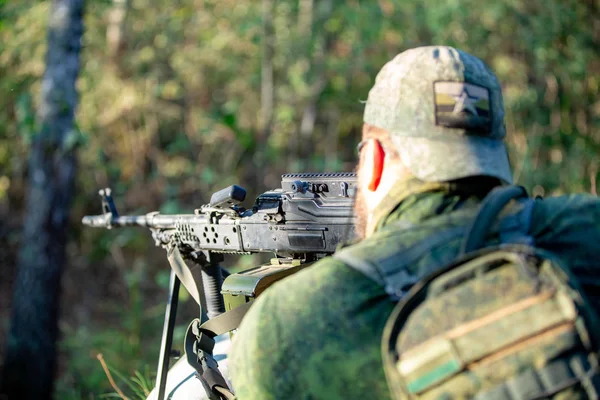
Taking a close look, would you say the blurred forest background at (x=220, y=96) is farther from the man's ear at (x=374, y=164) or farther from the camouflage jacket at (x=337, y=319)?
the camouflage jacket at (x=337, y=319)

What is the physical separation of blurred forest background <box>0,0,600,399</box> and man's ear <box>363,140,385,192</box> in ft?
21.3

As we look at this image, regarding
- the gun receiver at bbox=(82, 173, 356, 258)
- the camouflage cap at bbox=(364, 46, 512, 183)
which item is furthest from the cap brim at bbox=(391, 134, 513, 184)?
the gun receiver at bbox=(82, 173, 356, 258)

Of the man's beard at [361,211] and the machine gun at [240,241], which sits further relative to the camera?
the machine gun at [240,241]

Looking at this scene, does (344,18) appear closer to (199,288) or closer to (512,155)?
(512,155)

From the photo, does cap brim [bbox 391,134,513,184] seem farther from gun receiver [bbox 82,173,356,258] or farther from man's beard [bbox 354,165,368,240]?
gun receiver [bbox 82,173,356,258]

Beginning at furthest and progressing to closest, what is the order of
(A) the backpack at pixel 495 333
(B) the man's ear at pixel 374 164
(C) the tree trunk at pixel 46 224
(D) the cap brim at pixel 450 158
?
(C) the tree trunk at pixel 46 224 < (B) the man's ear at pixel 374 164 < (D) the cap brim at pixel 450 158 < (A) the backpack at pixel 495 333

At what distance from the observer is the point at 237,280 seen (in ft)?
8.98

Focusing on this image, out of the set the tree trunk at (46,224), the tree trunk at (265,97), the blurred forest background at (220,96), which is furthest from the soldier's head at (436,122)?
the tree trunk at (265,97)

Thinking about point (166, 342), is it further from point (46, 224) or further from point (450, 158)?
point (46, 224)

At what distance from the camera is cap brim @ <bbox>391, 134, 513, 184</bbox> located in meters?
1.59

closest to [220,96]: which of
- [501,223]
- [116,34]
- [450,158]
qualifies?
[116,34]

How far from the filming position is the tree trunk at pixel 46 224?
19.8 feet

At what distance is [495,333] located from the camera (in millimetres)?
1221

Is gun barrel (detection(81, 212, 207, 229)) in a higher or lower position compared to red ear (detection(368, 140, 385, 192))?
lower
